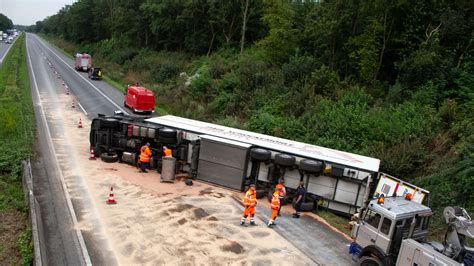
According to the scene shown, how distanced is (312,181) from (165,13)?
1691 inches

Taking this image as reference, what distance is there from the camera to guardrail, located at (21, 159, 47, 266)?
9097 millimetres

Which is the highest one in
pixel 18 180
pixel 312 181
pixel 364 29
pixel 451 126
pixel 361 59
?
pixel 364 29

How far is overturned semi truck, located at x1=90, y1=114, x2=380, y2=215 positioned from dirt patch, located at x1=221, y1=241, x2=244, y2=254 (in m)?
3.97

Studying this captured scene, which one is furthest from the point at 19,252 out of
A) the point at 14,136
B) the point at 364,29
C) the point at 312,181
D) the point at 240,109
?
the point at 364,29

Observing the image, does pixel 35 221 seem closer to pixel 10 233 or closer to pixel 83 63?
pixel 10 233

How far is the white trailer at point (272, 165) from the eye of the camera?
549 inches

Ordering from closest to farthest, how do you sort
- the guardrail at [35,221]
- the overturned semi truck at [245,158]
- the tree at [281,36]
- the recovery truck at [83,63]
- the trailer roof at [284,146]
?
the guardrail at [35,221] → the overturned semi truck at [245,158] → the trailer roof at [284,146] → the tree at [281,36] → the recovery truck at [83,63]

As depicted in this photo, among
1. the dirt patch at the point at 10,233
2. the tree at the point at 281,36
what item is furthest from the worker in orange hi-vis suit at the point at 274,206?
the tree at the point at 281,36

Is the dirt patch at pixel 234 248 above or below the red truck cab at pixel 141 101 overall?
below

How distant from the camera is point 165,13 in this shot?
51.6 meters

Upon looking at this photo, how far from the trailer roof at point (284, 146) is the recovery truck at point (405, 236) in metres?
3.68

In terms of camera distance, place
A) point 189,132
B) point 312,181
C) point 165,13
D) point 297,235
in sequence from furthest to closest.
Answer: point 165,13 → point 189,132 → point 312,181 → point 297,235

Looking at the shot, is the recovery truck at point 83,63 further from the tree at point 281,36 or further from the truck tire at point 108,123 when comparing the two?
the truck tire at point 108,123

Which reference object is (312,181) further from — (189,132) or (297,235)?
(189,132)
